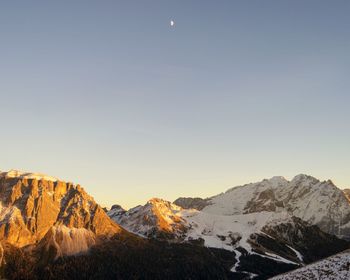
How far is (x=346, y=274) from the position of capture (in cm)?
8119

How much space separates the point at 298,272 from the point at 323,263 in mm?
5242

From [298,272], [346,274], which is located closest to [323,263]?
[298,272]

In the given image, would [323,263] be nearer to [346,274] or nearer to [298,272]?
[298,272]

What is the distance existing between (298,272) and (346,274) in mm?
12852

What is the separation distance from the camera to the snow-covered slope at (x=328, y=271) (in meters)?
82.5

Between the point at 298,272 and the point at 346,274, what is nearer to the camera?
the point at 346,274

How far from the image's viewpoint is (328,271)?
85.7 m

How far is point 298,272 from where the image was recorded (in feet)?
303

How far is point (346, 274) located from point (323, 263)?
1112 centimetres

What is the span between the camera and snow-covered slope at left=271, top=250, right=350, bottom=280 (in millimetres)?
82512
